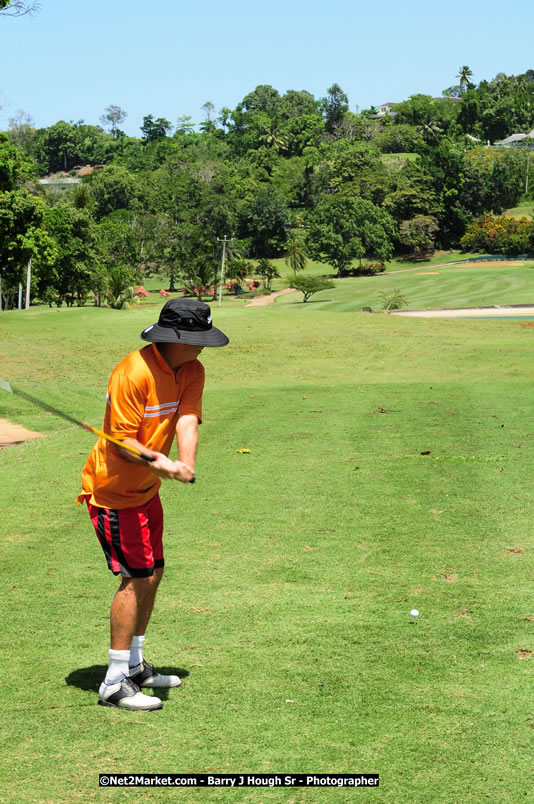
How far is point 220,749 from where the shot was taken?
459cm

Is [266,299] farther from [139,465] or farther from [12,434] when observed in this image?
[139,465]

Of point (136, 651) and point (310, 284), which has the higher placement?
point (310, 284)

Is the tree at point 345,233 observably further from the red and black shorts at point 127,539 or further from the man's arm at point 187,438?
the red and black shorts at point 127,539

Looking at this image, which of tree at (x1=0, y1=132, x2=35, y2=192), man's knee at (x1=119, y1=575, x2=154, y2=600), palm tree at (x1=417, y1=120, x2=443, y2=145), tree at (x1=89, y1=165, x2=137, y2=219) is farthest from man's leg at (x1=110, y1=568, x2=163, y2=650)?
palm tree at (x1=417, y1=120, x2=443, y2=145)

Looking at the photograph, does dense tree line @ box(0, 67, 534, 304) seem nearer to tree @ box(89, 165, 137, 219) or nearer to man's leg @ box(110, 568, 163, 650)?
tree @ box(89, 165, 137, 219)

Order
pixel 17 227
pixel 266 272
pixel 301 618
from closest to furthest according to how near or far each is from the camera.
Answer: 1. pixel 301 618
2. pixel 17 227
3. pixel 266 272

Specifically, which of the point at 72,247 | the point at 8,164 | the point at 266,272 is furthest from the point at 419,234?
the point at 8,164

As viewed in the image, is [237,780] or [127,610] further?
[127,610]

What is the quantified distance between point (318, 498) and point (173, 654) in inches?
202

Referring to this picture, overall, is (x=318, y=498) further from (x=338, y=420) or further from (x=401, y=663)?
(x=338, y=420)

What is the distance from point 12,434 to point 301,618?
531 inches

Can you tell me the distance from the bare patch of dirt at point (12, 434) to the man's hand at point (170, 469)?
12.6 meters

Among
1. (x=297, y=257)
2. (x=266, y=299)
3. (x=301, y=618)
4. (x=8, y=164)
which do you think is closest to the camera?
(x=301, y=618)

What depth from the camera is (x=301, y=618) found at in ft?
22.1
